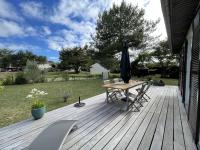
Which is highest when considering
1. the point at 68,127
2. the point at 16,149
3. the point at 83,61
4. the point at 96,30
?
the point at 96,30

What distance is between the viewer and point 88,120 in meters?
3.69

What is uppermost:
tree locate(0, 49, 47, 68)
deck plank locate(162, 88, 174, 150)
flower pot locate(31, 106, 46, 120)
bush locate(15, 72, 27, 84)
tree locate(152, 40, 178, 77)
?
tree locate(0, 49, 47, 68)

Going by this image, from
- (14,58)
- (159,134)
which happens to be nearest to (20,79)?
(159,134)

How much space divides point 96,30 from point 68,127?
15208 mm

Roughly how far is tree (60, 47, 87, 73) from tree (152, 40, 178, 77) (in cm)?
2169

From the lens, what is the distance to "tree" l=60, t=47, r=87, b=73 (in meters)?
36.1

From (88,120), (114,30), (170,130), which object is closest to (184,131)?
(170,130)

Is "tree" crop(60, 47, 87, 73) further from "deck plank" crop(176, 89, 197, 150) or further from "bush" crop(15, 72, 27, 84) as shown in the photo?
"deck plank" crop(176, 89, 197, 150)

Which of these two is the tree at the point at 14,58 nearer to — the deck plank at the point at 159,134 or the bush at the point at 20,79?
the bush at the point at 20,79

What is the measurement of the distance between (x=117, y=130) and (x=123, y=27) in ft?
45.7

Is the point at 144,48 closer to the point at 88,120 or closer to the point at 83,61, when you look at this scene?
the point at 88,120

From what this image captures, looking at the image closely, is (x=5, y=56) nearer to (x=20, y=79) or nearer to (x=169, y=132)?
(x=20, y=79)

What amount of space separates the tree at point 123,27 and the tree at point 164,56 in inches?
61.8

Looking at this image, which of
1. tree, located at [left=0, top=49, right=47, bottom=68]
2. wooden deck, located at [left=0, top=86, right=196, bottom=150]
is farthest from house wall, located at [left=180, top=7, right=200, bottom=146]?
tree, located at [left=0, top=49, right=47, bottom=68]
